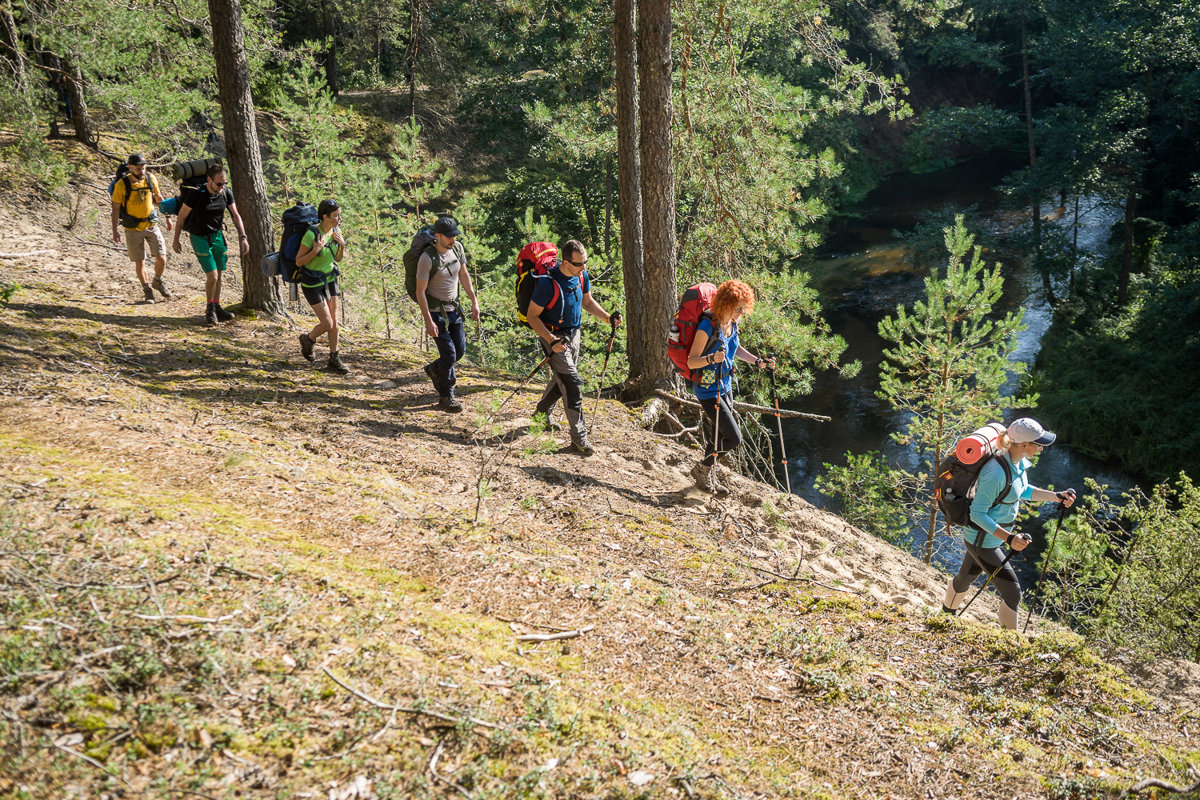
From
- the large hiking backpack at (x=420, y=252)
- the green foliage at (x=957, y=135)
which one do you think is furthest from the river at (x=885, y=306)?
the large hiking backpack at (x=420, y=252)

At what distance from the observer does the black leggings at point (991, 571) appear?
545cm

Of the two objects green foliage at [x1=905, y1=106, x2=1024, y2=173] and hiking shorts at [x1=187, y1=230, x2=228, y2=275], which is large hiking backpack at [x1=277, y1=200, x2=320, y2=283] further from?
green foliage at [x1=905, y1=106, x2=1024, y2=173]

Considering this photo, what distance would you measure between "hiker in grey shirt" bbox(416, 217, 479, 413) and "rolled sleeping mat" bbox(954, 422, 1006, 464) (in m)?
4.24

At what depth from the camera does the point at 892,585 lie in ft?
20.8

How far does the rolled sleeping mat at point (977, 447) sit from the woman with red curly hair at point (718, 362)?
1658 millimetres

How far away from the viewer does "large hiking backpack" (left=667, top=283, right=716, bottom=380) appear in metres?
5.92

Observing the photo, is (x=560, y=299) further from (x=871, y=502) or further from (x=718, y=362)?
(x=871, y=502)

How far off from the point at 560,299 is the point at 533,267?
0.37 meters

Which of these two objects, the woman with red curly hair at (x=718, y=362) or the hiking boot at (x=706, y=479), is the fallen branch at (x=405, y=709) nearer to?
the woman with red curly hair at (x=718, y=362)

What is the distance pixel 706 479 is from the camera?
655cm

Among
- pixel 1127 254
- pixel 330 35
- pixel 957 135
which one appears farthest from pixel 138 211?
pixel 957 135

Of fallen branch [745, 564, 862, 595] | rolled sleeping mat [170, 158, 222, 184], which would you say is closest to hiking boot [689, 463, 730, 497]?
fallen branch [745, 564, 862, 595]

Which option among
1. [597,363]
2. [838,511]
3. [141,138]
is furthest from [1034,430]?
[141,138]

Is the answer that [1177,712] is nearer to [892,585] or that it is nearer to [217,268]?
[892,585]
